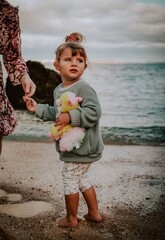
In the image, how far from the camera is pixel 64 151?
9.02 feet

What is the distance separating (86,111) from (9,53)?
799 mm

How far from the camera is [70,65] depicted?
276 centimetres

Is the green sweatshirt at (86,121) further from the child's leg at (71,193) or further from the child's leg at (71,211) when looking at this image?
the child's leg at (71,211)

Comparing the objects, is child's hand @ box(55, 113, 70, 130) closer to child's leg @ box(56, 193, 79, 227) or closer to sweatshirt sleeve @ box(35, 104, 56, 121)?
sweatshirt sleeve @ box(35, 104, 56, 121)

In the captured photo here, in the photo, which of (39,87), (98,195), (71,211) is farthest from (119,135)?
(71,211)

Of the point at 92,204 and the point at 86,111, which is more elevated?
the point at 86,111

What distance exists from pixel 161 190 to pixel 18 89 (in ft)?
29.1

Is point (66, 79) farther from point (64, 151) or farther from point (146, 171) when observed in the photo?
point (146, 171)

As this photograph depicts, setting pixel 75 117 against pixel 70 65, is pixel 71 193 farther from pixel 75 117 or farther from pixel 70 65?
pixel 70 65

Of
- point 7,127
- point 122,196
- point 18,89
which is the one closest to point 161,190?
point 122,196

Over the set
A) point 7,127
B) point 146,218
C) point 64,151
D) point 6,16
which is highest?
point 6,16

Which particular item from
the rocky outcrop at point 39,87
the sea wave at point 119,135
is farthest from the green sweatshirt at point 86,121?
the rocky outcrop at point 39,87

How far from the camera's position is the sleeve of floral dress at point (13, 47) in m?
2.81

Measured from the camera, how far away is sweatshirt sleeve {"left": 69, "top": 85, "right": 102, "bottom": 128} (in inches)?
104
